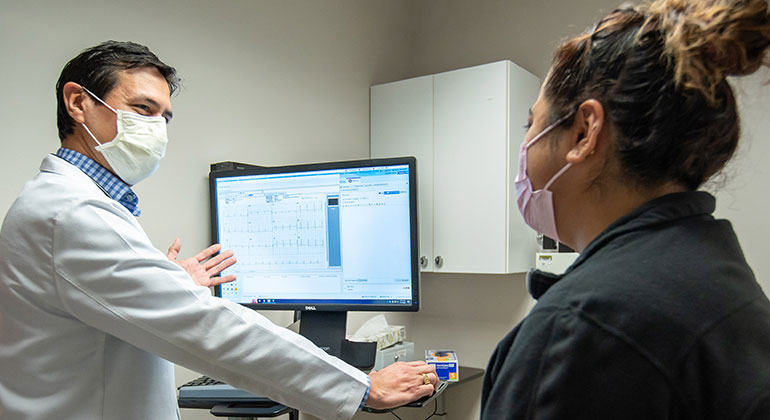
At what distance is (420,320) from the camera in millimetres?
2994

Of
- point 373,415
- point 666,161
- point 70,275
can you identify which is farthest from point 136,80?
point 373,415

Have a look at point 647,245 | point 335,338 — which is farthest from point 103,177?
point 647,245

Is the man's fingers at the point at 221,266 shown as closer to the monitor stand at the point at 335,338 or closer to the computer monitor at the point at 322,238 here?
the computer monitor at the point at 322,238

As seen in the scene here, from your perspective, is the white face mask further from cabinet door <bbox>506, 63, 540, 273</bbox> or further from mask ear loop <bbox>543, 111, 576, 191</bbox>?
cabinet door <bbox>506, 63, 540, 273</bbox>

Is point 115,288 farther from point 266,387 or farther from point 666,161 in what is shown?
point 666,161

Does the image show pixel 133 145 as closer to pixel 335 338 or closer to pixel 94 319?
pixel 94 319

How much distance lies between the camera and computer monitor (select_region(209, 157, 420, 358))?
1637mm

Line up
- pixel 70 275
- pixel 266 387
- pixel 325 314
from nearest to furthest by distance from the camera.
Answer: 1. pixel 70 275
2. pixel 266 387
3. pixel 325 314

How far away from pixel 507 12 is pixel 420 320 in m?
1.57

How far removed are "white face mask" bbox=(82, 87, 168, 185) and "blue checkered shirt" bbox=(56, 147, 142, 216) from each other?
2 cm

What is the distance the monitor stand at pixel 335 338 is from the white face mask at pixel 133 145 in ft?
2.14

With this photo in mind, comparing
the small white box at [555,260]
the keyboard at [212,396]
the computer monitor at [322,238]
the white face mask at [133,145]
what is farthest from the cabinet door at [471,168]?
the white face mask at [133,145]

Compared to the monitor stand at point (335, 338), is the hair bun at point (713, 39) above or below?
above

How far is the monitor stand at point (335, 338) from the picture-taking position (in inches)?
62.7
